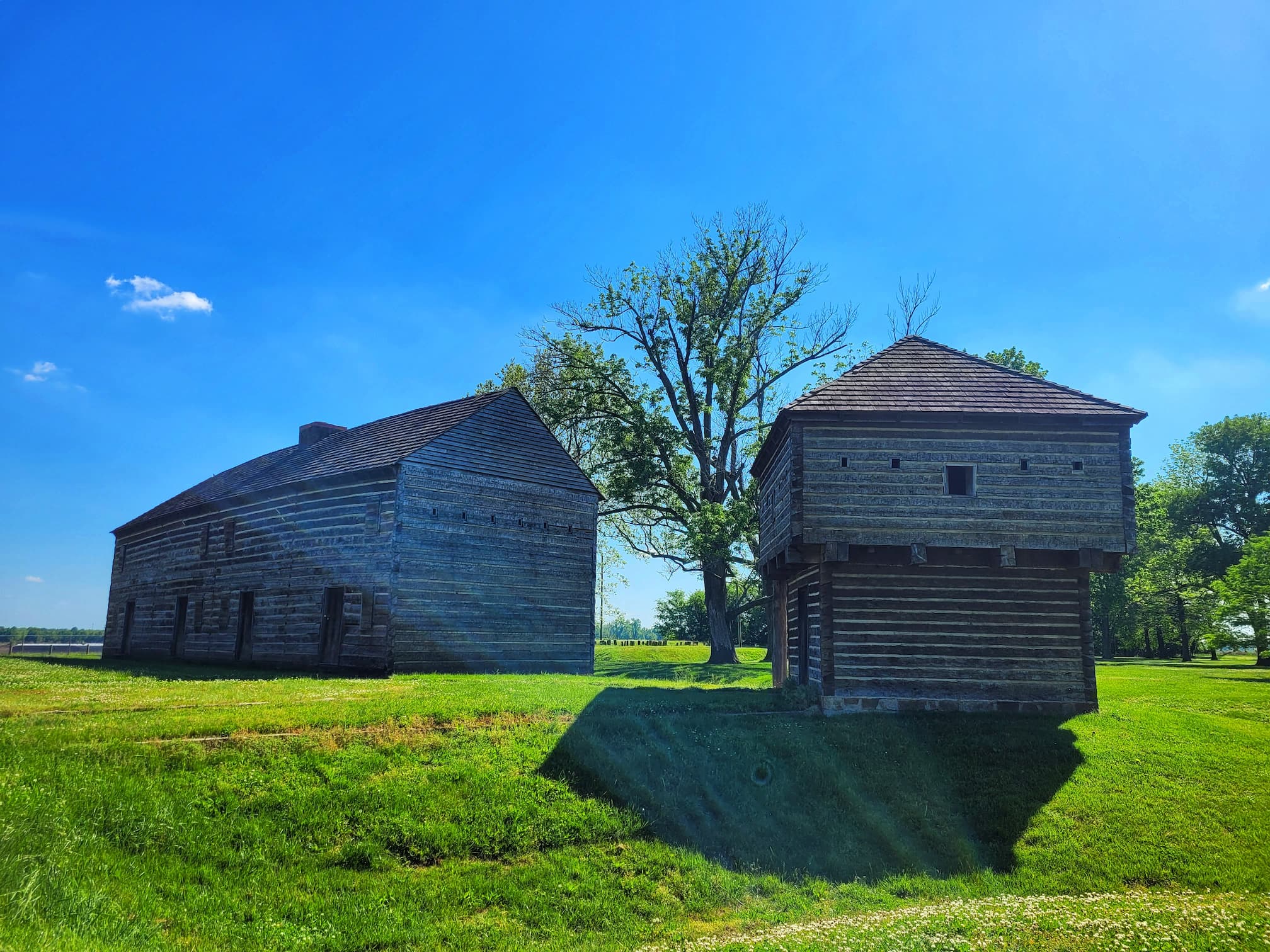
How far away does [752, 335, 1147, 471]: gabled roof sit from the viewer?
17109mm

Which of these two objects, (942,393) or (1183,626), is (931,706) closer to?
(942,393)

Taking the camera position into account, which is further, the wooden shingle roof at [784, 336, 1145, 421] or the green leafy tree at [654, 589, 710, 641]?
the green leafy tree at [654, 589, 710, 641]

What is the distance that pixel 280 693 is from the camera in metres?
15.1

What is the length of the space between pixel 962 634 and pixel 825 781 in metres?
6.21

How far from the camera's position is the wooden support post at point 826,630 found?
16.6 metres

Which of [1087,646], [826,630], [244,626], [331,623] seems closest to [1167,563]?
[1087,646]

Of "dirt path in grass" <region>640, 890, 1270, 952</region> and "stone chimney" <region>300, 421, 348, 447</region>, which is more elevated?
"stone chimney" <region>300, 421, 348, 447</region>

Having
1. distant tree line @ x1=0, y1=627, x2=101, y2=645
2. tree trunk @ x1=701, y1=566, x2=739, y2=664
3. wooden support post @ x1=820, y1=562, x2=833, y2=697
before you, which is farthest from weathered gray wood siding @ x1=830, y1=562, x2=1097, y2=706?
distant tree line @ x1=0, y1=627, x2=101, y2=645

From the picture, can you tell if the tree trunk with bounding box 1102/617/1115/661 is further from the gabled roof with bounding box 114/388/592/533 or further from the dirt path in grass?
the dirt path in grass

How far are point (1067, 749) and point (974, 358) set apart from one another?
957 centimetres

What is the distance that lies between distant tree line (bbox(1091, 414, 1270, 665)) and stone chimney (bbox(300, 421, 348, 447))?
42.4m

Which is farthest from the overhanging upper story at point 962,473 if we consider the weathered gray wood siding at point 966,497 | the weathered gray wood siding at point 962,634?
the weathered gray wood siding at point 962,634

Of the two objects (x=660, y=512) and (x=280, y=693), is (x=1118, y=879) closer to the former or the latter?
(x=280, y=693)

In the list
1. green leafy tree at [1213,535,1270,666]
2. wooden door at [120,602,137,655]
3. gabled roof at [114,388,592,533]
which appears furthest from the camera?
wooden door at [120,602,137,655]
